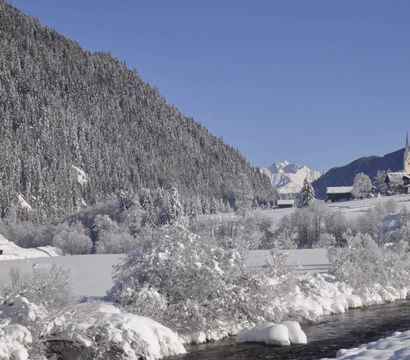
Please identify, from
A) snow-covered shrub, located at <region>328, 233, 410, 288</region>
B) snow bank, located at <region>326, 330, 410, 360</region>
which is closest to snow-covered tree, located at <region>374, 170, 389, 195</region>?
snow-covered shrub, located at <region>328, 233, 410, 288</region>

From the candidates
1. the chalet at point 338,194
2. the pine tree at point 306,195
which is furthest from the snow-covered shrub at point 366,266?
the chalet at point 338,194

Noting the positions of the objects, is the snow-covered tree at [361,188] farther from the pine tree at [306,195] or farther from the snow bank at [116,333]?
the snow bank at [116,333]

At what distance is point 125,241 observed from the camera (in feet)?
295

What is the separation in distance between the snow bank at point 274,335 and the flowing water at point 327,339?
353mm

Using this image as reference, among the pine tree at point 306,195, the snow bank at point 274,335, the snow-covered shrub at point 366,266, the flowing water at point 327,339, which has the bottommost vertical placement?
the flowing water at point 327,339

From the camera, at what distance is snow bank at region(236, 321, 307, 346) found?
23.2m

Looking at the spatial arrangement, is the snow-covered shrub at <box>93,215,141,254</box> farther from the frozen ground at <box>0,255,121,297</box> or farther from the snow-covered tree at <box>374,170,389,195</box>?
the snow-covered tree at <box>374,170,389,195</box>

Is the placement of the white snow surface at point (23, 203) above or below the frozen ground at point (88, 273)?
above

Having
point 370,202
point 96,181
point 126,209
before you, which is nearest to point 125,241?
point 126,209

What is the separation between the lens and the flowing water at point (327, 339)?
70.7ft

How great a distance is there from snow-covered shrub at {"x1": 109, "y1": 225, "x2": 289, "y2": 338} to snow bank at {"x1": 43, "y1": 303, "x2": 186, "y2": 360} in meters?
2.60

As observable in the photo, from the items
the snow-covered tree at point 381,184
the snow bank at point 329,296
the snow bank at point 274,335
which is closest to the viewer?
the snow bank at point 274,335

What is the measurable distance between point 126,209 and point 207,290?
90.2 m

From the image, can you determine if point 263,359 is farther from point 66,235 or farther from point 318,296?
point 66,235
